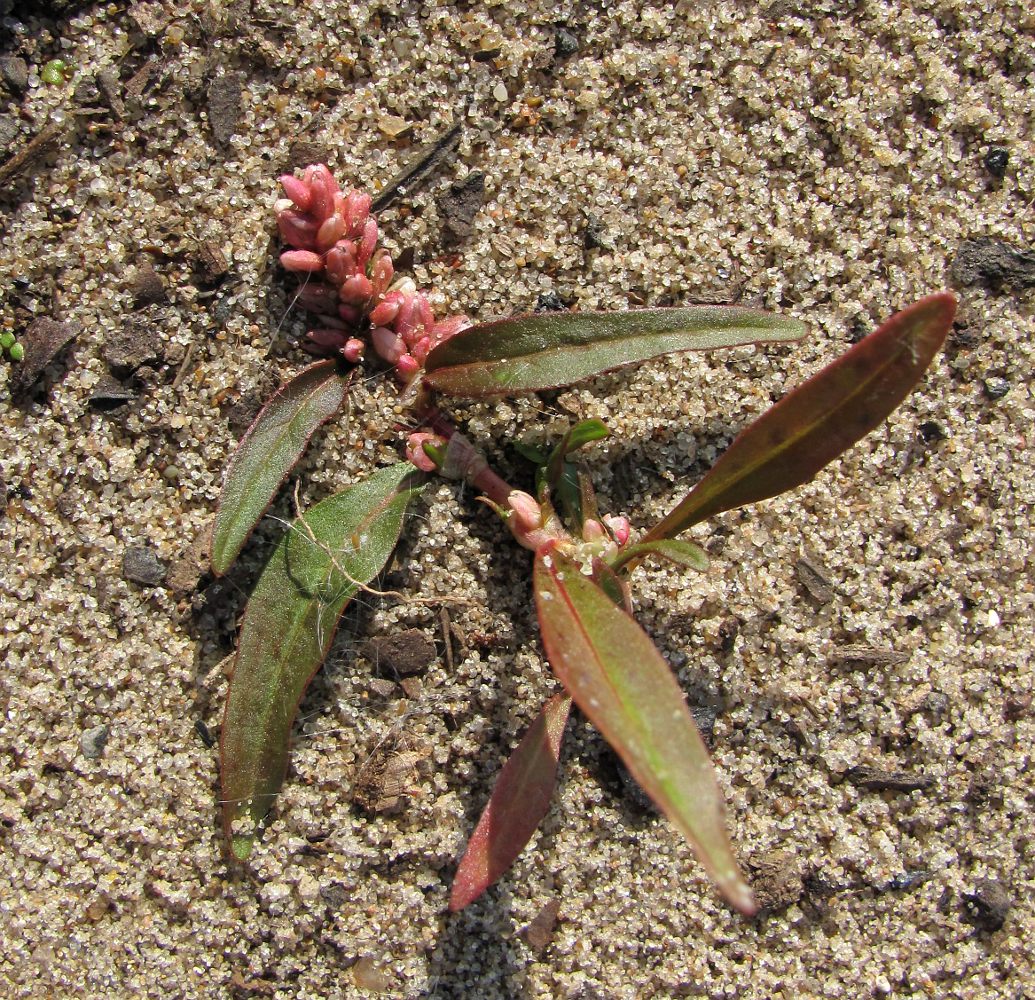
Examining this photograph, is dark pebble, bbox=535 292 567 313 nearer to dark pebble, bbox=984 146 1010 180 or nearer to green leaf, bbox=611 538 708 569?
green leaf, bbox=611 538 708 569

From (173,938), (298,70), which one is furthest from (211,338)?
(173,938)

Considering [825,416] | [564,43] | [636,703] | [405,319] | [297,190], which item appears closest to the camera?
[636,703]

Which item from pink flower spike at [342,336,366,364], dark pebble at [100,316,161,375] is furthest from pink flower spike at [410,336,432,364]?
dark pebble at [100,316,161,375]

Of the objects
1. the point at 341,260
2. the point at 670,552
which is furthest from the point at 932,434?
the point at 341,260

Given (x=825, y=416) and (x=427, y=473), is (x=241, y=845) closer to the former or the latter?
(x=427, y=473)

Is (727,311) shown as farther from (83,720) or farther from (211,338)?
(83,720)

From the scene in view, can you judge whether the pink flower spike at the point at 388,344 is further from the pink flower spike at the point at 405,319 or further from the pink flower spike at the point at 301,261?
the pink flower spike at the point at 301,261
